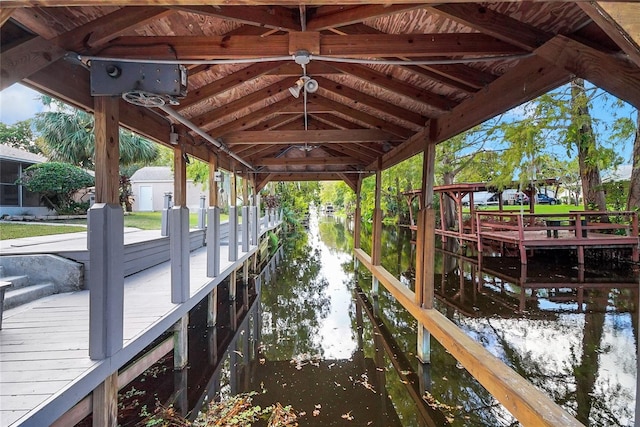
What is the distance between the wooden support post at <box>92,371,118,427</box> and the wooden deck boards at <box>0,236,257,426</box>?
162 millimetres

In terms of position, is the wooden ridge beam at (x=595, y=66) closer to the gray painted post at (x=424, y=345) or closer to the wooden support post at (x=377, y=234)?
the gray painted post at (x=424, y=345)

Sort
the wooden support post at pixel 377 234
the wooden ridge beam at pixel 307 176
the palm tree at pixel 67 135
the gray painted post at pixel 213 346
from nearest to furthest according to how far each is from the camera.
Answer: the gray painted post at pixel 213 346 < the wooden support post at pixel 377 234 < the wooden ridge beam at pixel 307 176 < the palm tree at pixel 67 135

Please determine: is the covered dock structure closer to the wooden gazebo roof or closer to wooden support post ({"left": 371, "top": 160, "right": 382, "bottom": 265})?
the wooden gazebo roof

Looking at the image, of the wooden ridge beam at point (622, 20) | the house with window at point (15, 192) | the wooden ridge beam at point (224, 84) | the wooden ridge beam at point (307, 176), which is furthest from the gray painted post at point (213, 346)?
the house with window at point (15, 192)

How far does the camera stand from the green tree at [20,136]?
21.3 metres

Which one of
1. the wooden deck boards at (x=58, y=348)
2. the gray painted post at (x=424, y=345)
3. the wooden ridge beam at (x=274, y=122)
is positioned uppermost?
the wooden ridge beam at (x=274, y=122)

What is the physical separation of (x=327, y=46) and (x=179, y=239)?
2846mm

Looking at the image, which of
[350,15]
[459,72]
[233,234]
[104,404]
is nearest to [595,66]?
[459,72]

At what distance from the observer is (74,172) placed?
35.7 feet

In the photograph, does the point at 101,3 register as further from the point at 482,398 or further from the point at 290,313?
the point at 290,313

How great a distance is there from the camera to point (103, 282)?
7.88 ft

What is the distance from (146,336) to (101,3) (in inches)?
109

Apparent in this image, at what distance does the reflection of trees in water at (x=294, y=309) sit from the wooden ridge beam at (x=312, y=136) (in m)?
3.17

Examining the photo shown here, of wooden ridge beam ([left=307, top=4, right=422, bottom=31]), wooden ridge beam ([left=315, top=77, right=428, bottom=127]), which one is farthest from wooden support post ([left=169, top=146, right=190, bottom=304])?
wooden ridge beam ([left=307, top=4, right=422, bottom=31])
